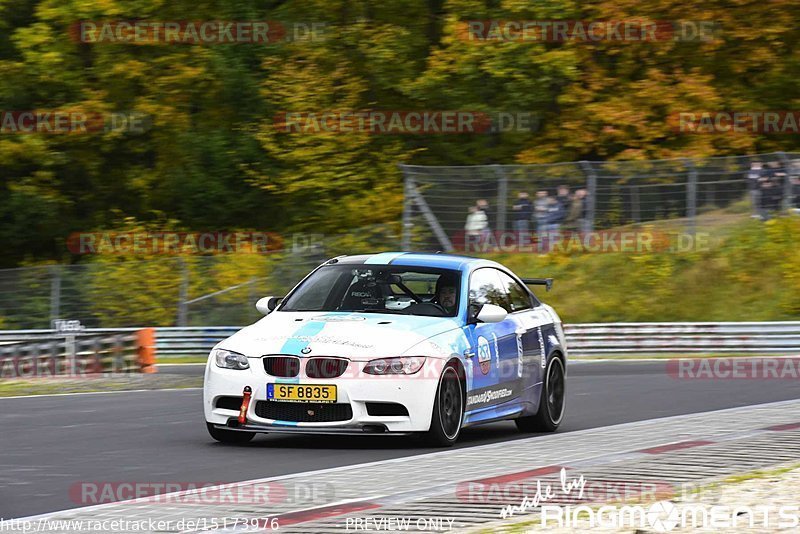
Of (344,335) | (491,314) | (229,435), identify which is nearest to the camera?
(344,335)

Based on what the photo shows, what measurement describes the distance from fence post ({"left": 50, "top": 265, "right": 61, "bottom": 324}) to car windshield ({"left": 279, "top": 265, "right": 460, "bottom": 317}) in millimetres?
18816

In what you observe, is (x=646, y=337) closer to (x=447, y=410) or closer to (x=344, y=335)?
(x=447, y=410)

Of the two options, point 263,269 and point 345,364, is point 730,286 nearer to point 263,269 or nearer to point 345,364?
point 263,269

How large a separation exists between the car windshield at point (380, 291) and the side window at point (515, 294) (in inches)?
37.2

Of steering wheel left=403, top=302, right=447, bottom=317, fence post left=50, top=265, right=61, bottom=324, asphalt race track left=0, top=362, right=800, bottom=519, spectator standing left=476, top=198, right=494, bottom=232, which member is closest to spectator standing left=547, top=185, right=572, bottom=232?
spectator standing left=476, top=198, right=494, bottom=232

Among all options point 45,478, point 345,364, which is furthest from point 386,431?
point 45,478

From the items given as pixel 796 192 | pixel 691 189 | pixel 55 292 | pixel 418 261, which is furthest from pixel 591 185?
pixel 418 261

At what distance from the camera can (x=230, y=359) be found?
11.3 m

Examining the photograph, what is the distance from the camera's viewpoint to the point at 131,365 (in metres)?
23.0

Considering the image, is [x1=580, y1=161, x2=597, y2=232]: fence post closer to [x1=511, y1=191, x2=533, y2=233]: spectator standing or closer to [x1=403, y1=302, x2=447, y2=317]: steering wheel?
[x1=511, y1=191, x2=533, y2=233]: spectator standing

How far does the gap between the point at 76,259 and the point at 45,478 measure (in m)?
36.6

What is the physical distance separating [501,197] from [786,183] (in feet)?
18.9

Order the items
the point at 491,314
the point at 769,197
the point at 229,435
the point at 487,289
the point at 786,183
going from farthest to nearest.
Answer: the point at 769,197 < the point at 786,183 < the point at 487,289 < the point at 491,314 < the point at 229,435

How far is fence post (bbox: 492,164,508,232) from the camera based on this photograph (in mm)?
30578
